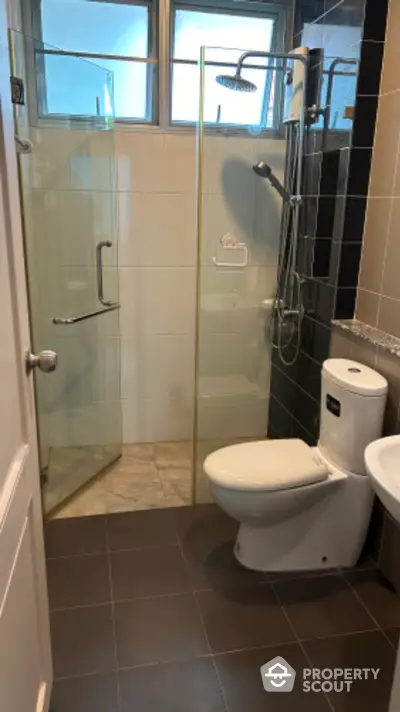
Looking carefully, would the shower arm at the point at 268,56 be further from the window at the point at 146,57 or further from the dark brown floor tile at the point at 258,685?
the dark brown floor tile at the point at 258,685

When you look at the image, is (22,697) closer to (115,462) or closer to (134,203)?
(115,462)

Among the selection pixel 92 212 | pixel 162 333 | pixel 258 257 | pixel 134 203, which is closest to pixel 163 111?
pixel 134 203

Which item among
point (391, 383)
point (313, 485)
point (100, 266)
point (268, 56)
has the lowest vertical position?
point (313, 485)

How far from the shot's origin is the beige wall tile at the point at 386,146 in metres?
1.95

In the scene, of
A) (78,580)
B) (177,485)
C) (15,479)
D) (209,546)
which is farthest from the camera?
(177,485)

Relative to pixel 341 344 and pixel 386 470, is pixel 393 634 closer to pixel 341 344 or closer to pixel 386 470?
pixel 386 470

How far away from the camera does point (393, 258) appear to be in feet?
6.58

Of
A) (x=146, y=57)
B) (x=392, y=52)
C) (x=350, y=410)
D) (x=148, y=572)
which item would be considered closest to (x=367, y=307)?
(x=350, y=410)

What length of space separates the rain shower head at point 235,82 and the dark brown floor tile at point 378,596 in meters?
2.05

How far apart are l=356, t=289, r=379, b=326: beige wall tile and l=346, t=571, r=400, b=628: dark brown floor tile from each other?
101 cm

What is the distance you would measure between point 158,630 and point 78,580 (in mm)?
400

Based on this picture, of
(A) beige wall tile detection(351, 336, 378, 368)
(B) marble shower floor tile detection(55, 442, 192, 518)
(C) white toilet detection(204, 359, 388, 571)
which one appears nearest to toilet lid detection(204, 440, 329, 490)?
(C) white toilet detection(204, 359, 388, 571)

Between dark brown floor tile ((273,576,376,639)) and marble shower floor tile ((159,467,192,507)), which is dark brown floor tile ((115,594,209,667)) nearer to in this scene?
dark brown floor tile ((273,576,376,639))
